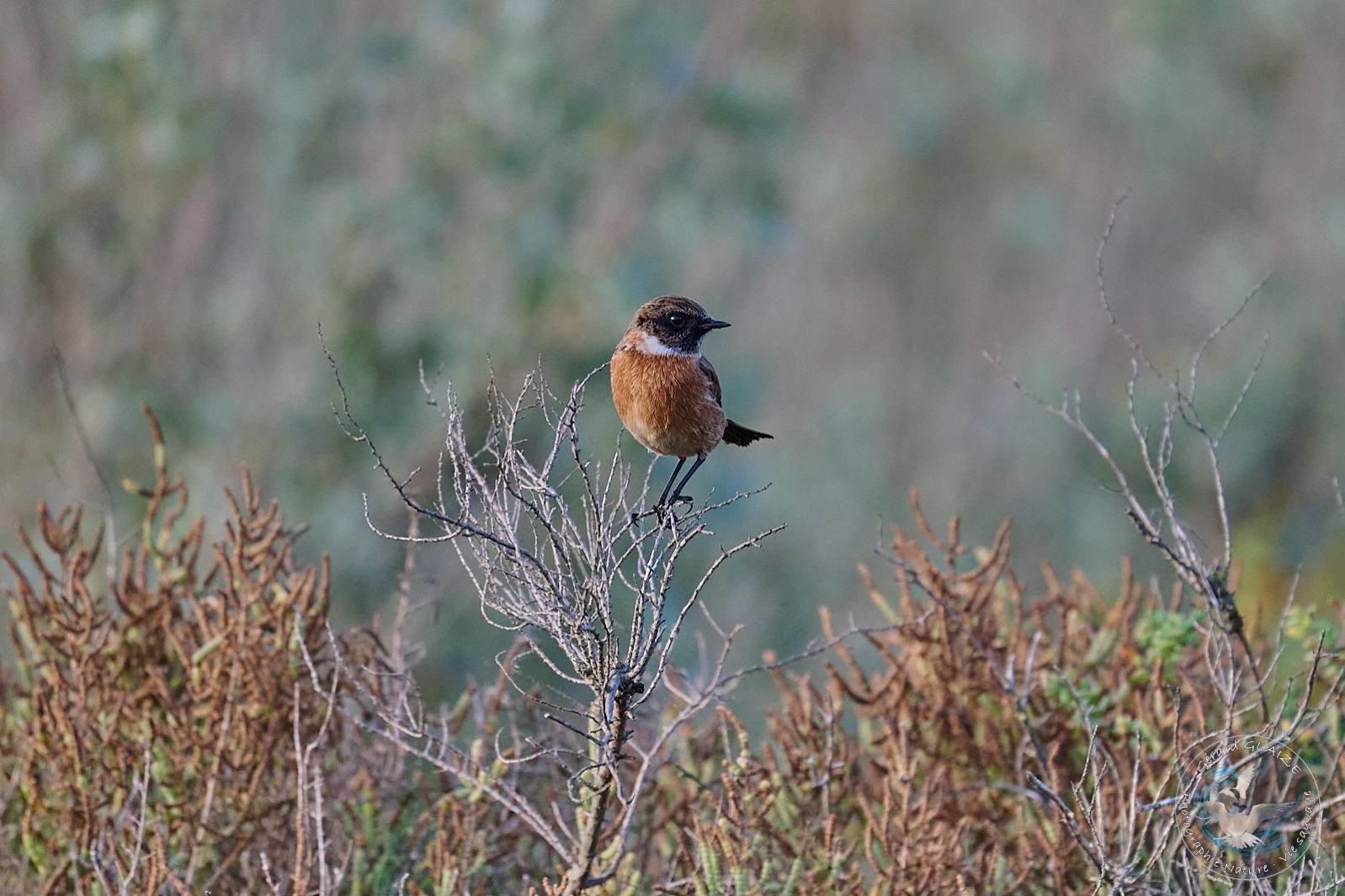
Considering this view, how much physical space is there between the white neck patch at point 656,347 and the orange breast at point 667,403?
14 mm

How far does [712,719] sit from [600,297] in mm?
3732

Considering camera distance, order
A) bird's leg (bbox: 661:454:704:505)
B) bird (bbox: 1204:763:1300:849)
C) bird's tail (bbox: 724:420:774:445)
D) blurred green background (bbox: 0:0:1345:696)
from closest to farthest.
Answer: bird's leg (bbox: 661:454:704:505)
bird (bbox: 1204:763:1300:849)
bird's tail (bbox: 724:420:774:445)
blurred green background (bbox: 0:0:1345:696)

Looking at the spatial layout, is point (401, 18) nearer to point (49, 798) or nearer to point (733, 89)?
point (733, 89)

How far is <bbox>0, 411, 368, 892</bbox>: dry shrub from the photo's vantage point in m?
4.00

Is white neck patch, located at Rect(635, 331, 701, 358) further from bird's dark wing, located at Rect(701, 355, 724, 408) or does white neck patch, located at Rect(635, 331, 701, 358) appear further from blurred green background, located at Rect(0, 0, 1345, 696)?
blurred green background, located at Rect(0, 0, 1345, 696)

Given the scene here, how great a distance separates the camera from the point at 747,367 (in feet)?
26.6

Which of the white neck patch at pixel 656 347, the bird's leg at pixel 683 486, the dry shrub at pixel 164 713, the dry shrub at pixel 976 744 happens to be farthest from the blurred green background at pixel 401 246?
the dry shrub at pixel 976 744

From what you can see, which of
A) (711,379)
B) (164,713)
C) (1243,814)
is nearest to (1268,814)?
(1243,814)

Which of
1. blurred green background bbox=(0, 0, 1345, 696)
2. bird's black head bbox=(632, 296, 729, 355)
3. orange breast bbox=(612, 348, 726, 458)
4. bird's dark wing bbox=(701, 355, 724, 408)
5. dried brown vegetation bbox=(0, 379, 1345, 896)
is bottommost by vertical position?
dried brown vegetation bbox=(0, 379, 1345, 896)

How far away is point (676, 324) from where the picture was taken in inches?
146

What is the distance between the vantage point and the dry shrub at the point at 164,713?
400 centimetres

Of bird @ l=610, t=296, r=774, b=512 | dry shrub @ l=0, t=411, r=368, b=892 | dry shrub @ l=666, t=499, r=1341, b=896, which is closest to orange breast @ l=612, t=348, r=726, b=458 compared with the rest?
bird @ l=610, t=296, r=774, b=512

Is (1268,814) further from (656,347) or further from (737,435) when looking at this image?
(656,347)

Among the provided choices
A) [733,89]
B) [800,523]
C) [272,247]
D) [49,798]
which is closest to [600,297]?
[733,89]
